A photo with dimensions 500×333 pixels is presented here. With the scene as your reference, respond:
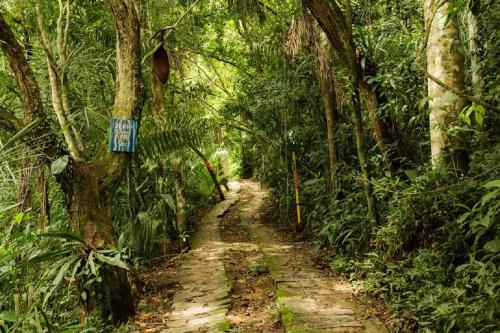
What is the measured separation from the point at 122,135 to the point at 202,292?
1913mm

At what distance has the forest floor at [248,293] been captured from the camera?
3.55 metres

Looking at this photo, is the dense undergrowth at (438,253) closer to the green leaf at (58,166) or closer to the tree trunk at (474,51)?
the tree trunk at (474,51)

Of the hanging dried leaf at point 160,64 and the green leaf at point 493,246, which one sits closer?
the green leaf at point 493,246

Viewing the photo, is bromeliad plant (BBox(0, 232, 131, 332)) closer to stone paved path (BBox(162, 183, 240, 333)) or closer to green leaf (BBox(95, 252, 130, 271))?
green leaf (BBox(95, 252, 130, 271))

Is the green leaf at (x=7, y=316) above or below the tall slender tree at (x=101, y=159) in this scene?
below

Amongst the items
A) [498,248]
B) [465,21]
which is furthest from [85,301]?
[465,21]

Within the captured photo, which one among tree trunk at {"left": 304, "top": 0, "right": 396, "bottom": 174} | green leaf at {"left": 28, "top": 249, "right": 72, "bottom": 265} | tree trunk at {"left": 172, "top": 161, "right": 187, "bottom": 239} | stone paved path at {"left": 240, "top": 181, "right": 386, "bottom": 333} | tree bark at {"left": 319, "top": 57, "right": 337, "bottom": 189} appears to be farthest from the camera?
tree trunk at {"left": 172, "top": 161, "right": 187, "bottom": 239}

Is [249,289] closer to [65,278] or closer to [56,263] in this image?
[65,278]

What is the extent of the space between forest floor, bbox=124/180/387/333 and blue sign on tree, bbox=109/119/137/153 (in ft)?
5.24

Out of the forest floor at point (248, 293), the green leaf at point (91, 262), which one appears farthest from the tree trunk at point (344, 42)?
the green leaf at point (91, 262)

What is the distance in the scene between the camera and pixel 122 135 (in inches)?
157

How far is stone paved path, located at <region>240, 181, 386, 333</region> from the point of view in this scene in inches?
→ 132

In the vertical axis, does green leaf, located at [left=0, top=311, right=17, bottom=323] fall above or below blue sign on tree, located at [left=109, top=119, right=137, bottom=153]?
below

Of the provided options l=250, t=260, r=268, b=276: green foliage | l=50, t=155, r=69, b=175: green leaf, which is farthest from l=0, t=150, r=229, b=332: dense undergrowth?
l=250, t=260, r=268, b=276: green foliage
